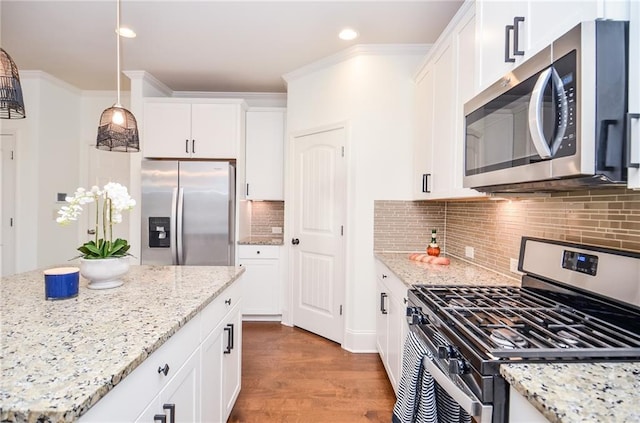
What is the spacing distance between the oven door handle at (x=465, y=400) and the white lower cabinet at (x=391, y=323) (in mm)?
695

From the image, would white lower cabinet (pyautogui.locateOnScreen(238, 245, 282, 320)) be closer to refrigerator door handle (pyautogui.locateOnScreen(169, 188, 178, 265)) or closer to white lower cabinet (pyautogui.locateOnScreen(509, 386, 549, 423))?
refrigerator door handle (pyautogui.locateOnScreen(169, 188, 178, 265))

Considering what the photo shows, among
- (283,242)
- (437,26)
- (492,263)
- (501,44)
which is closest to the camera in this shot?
(501,44)

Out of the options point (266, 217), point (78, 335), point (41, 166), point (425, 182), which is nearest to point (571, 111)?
point (78, 335)

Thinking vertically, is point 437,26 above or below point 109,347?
above

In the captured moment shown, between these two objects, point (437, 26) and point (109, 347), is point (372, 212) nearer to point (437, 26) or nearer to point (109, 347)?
point (437, 26)

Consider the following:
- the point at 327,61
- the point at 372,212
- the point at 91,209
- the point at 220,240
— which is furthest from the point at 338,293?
the point at 91,209

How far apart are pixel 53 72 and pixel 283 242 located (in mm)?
3107

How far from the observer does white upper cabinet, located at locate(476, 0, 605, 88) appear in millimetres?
999

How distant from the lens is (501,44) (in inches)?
55.6

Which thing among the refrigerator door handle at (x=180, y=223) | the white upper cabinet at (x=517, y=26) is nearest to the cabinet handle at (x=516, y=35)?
the white upper cabinet at (x=517, y=26)

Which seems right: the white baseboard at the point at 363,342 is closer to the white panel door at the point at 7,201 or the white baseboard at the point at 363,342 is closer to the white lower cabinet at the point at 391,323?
the white lower cabinet at the point at 391,323

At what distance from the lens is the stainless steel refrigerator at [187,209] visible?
11.5 ft

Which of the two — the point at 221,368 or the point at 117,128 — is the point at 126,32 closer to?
the point at 117,128

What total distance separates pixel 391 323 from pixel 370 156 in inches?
56.3
